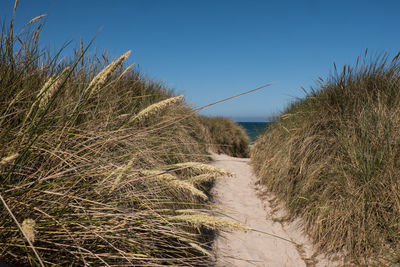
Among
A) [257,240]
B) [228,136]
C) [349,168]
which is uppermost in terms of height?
[228,136]

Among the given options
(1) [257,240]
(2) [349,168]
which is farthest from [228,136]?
(2) [349,168]

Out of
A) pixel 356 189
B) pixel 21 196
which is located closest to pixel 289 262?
pixel 356 189

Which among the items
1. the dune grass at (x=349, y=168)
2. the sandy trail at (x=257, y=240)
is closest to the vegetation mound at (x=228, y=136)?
the sandy trail at (x=257, y=240)

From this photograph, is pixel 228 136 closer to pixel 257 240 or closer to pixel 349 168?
pixel 257 240

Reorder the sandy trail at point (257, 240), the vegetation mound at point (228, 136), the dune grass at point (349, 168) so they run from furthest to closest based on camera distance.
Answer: the vegetation mound at point (228, 136) < the sandy trail at point (257, 240) < the dune grass at point (349, 168)

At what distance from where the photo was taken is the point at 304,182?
3312 millimetres

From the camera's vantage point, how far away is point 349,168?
9.00 feet

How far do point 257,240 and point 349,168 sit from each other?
139cm

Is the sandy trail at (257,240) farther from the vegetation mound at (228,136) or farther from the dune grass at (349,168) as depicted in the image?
the vegetation mound at (228,136)

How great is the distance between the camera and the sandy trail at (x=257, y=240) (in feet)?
8.77

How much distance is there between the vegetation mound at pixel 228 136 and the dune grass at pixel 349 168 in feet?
14.2

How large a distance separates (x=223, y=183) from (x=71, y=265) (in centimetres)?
404

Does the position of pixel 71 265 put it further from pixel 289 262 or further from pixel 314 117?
pixel 314 117

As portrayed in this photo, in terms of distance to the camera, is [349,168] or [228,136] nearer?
[349,168]
